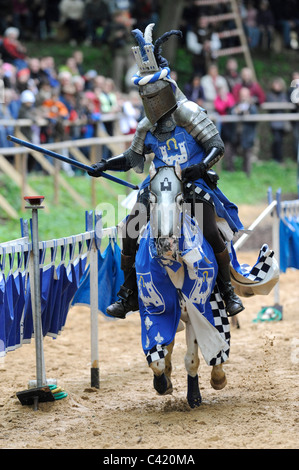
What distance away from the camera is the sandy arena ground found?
629 cm

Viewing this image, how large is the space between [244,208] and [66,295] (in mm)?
10394

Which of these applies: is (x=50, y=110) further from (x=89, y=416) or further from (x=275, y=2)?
(x=275, y=2)

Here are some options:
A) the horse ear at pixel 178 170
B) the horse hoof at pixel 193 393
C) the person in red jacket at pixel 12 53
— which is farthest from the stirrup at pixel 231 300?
the person in red jacket at pixel 12 53

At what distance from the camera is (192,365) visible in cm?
708

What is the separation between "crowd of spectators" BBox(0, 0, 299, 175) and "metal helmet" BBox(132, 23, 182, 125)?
918 centimetres

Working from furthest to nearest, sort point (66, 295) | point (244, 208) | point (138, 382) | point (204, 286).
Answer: point (244, 208) → point (138, 382) → point (66, 295) → point (204, 286)

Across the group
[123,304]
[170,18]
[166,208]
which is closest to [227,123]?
[170,18]

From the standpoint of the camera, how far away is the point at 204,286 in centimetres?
688

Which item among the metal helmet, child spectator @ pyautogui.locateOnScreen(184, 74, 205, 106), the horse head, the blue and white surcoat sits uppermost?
child spectator @ pyautogui.locateOnScreen(184, 74, 205, 106)

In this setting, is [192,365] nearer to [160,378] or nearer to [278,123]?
[160,378]

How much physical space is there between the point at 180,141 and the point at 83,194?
995 centimetres

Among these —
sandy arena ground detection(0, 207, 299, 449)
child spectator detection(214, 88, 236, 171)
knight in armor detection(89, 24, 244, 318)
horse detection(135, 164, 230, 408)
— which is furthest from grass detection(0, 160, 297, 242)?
horse detection(135, 164, 230, 408)

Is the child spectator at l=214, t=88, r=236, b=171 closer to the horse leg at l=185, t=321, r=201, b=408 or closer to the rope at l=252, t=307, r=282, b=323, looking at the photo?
the rope at l=252, t=307, r=282, b=323

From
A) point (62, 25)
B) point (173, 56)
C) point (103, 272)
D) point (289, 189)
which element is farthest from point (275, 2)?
point (103, 272)
